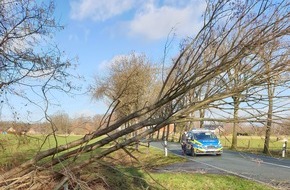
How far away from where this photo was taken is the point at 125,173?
357 inches

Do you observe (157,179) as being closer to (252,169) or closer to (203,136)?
(252,169)

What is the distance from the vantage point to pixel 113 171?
9.23 metres

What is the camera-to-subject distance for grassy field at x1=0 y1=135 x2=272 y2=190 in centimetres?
880

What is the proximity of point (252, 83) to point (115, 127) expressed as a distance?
3244 millimetres

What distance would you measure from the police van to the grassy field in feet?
45.9

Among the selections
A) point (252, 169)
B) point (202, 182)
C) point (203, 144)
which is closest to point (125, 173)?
point (202, 182)

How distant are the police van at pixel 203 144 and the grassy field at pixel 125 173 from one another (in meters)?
14.0

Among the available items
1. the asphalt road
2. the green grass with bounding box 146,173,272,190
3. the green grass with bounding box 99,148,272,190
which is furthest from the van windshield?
the green grass with bounding box 146,173,272,190

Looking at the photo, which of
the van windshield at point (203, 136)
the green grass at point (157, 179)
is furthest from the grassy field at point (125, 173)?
the van windshield at point (203, 136)

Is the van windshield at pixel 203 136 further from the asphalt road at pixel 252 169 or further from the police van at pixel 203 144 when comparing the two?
the asphalt road at pixel 252 169

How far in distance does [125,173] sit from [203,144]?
63.6ft

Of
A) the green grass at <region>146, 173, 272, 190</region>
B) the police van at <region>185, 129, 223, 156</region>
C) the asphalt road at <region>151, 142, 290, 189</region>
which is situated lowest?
the green grass at <region>146, 173, 272, 190</region>

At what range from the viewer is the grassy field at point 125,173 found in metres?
8.80

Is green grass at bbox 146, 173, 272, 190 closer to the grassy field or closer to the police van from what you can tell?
the grassy field
